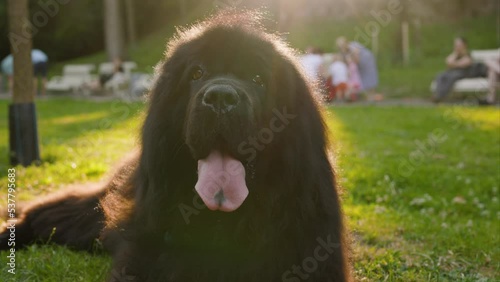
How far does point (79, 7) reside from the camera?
41531 mm

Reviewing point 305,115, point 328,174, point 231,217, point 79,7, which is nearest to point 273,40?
point 305,115

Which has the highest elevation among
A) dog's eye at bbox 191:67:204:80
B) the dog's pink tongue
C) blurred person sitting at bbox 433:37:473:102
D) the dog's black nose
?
blurred person sitting at bbox 433:37:473:102

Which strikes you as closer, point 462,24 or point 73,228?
point 73,228

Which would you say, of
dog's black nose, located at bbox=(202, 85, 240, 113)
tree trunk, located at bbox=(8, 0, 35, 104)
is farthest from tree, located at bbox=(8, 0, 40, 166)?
dog's black nose, located at bbox=(202, 85, 240, 113)

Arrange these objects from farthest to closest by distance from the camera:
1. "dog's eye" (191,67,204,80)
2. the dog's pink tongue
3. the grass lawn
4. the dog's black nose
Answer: the grass lawn, "dog's eye" (191,67,204,80), the dog's pink tongue, the dog's black nose

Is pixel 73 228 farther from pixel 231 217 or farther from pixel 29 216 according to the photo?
pixel 231 217

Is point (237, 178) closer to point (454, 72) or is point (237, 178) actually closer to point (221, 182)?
point (221, 182)

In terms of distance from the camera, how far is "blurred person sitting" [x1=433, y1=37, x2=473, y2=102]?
53.4 feet

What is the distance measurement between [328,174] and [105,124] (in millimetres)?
10386

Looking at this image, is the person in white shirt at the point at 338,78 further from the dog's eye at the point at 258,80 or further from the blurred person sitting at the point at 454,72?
the dog's eye at the point at 258,80

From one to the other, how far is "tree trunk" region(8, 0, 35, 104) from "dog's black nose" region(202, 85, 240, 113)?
5.50 m

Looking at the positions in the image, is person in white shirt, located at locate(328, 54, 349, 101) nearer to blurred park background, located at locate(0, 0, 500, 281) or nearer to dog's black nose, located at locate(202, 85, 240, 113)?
blurred park background, located at locate(0, 0, 500, 281)

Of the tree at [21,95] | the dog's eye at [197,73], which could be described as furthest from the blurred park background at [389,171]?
the dog's eye at [197,73]

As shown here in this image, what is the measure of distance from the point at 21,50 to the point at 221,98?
220 inches
